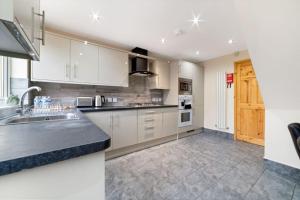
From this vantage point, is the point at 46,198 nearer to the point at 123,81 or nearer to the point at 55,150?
the point at 55,150

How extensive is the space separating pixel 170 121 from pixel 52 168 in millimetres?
3080

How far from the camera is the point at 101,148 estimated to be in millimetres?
600

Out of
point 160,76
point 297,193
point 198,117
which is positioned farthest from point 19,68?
point 198,117

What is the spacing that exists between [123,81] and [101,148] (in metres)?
2.50

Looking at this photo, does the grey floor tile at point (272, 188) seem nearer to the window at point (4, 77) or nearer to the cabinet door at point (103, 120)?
the cabinet door at point (103, 120)

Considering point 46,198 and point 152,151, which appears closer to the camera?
point 46,198

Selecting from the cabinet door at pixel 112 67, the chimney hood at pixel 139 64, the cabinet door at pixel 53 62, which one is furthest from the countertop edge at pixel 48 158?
the chimney hood at pixel 139 64

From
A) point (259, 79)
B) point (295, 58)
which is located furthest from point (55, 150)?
point (259, 79)

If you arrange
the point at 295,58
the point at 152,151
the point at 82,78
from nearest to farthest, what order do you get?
the point at 295,58 → the point at 82,78 → the point at 152,151

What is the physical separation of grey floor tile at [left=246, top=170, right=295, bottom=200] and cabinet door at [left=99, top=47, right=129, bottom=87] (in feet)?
8.64

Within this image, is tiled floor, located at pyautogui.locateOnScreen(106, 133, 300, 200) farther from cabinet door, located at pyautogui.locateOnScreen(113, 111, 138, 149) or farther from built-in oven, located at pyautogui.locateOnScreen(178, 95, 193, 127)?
built-in oven, located at pyautogui.locateOnScreen(178, 95, 193, 127)

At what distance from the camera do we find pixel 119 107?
2.68m

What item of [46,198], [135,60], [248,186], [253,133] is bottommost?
[248,186]

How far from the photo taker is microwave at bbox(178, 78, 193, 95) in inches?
146
